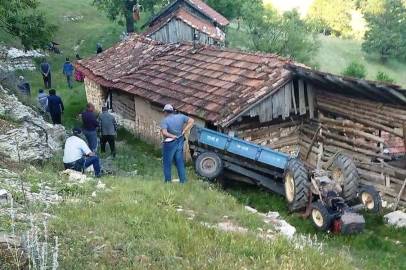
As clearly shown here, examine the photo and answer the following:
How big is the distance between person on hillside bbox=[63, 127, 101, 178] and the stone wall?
9891 millimetres

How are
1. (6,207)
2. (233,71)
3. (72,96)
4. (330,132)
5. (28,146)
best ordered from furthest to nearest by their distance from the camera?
(72,96) → (233,71) → (330,132) → (28,146) → (6,207)

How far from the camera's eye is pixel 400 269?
7453mm

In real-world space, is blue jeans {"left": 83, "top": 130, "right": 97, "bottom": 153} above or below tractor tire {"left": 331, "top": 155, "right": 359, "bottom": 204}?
above

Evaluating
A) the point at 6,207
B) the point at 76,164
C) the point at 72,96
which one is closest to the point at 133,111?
the point at 72,96

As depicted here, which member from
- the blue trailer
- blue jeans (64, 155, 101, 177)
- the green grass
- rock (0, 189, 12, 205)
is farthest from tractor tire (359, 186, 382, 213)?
the green grass

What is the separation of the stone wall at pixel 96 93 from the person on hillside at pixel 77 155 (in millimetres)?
9891

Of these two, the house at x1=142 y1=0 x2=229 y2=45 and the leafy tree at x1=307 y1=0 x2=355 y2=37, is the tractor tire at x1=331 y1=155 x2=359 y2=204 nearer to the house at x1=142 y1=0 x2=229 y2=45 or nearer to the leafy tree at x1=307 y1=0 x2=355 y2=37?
the house at x1=142 y1=0 x2=229 y2=45

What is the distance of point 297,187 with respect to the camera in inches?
373

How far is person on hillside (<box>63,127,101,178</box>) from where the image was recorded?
8.76 meters

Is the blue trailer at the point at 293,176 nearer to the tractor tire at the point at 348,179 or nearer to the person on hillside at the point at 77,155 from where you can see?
the tractor tire at the point at 348,179

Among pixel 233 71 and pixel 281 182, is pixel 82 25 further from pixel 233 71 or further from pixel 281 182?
pixel 281 182

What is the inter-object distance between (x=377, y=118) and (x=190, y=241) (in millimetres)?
6861

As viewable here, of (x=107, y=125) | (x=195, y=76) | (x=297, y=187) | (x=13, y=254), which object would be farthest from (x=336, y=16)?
(x=13, y=254)

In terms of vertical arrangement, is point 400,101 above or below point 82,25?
below
